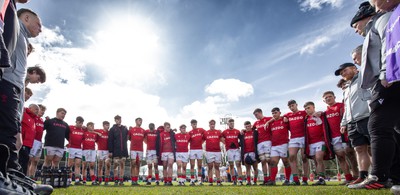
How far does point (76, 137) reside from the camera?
38.0 feet

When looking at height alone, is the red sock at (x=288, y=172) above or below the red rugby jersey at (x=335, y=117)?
below

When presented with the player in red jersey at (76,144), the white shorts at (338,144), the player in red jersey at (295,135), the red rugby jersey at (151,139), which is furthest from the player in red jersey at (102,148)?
the white shorts at (338,144)

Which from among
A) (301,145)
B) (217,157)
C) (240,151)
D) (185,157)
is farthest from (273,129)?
(185,157)

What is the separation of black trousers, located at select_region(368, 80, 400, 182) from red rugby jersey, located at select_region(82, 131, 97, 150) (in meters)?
12.0

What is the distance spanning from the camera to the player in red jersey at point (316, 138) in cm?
832

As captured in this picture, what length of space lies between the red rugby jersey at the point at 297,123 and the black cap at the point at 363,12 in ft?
17.9

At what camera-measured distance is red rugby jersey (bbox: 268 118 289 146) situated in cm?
959

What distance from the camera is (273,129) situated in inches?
392

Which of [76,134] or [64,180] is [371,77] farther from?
[76,134]

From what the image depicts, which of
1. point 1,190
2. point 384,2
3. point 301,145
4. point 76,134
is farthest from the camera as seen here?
point 76,134

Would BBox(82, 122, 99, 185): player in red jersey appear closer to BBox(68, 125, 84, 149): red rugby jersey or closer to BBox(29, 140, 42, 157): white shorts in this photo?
BBox(68, 125, 84, 149): red rugby jersey

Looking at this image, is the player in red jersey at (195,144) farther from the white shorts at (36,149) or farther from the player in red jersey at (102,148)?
the white shorts at (36,149)

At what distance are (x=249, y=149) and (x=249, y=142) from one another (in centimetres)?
31

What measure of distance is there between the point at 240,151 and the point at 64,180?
7.47 meters
